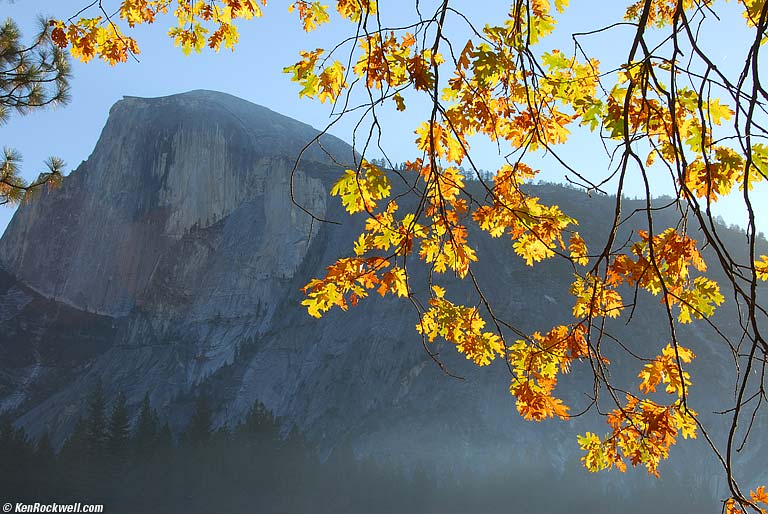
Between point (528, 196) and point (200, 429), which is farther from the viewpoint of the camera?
point (200, 429)

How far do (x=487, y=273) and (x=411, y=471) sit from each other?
55.5 feet

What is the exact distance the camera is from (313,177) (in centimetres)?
5522

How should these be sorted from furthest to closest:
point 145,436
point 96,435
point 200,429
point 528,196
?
point 200,429 → point 145,436 → point 96,435 → point 528,196

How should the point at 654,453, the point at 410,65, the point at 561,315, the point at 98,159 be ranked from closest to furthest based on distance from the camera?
1. the point at 410,65
2. the point at 654,453
3. the point at 561,315
4. the point at 98,159

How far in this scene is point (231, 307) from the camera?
5525 centimetres

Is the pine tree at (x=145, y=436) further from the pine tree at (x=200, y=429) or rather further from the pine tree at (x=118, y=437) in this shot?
the pine tree at (x=200, y=429)

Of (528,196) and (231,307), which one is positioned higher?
(231,307)

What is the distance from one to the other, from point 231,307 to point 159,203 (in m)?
16.5

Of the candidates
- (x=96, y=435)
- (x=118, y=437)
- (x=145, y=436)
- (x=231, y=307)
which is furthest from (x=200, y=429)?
(x=231, y=307)

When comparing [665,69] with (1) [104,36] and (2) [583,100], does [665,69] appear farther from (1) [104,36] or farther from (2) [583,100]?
(1) [104,36]

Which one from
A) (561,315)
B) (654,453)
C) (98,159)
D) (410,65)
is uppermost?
(98,159)

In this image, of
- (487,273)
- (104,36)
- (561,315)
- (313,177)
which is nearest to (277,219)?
(313,177)

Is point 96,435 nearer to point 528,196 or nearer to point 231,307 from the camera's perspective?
point 231,307

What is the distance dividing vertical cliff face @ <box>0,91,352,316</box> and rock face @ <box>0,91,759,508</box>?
7.7 inches
